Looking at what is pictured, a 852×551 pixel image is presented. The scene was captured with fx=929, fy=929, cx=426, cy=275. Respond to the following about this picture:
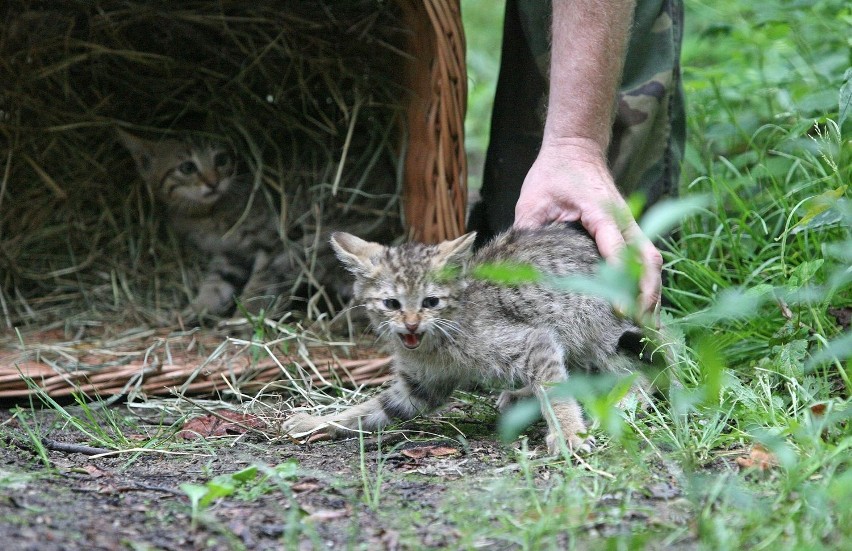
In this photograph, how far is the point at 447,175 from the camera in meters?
3.55

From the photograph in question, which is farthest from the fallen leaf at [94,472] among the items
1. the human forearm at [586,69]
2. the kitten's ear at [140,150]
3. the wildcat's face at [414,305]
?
the kitten's ear at [140,150]

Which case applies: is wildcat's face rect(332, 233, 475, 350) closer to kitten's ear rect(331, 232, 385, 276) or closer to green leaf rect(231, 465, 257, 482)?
kitten's ear rect(331, 232, 385, 276)

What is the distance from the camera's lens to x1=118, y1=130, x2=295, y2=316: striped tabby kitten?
176 inches

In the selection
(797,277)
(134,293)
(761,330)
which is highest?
(797,277)

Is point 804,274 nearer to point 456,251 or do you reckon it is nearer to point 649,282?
point 649,282

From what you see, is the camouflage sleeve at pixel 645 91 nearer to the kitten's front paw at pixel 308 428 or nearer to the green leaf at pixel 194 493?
the kitten's front paw at pixel 308 428

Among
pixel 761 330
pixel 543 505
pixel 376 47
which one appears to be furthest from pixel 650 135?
pixel 543 505

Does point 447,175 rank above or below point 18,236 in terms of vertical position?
above

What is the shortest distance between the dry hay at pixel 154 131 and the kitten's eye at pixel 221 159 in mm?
78

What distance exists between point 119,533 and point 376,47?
8.85 ft

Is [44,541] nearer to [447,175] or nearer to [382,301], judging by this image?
[382,301]

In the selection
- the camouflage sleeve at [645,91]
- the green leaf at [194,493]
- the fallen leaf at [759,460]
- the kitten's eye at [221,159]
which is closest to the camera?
the green leaf at [194,493]

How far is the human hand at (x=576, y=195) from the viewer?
9.57 feet

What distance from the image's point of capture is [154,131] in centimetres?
470
